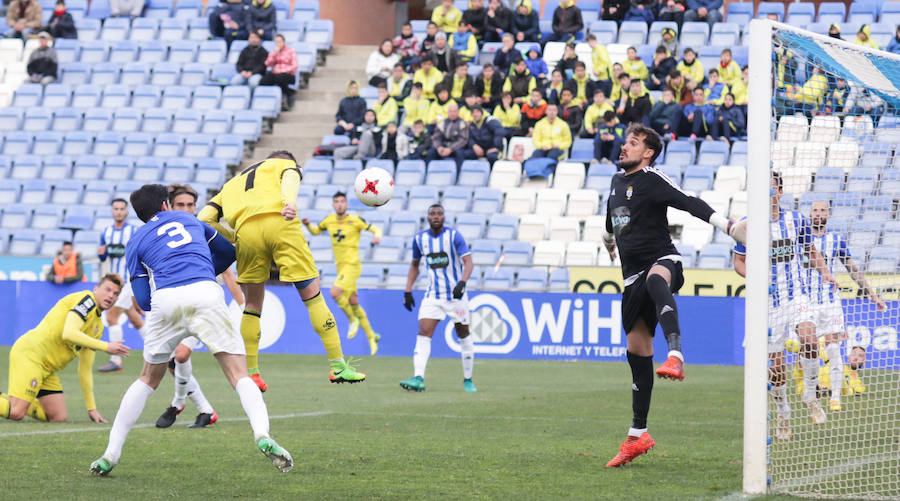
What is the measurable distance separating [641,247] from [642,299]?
0.33 meters

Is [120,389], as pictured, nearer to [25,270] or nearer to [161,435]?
[161,435]

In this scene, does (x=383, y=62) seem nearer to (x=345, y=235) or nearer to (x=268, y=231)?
(x=345, y=235)

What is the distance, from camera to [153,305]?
692 cm

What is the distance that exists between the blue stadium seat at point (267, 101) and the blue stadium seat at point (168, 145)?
1.76 meters

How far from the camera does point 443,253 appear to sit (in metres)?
14.4

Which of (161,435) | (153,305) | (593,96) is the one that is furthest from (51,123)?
(153,305)

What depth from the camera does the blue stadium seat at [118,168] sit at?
23.6 meters

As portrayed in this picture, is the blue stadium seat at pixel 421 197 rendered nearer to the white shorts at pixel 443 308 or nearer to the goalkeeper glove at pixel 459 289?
the white shorts at pixel 443 308

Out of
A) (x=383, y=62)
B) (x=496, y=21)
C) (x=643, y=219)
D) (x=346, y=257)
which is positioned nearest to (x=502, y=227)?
(x=346, y=257)

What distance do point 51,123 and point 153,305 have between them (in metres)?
19.6

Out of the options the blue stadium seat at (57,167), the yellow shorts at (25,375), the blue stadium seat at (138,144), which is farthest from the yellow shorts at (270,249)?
the blue stadium seat at (57,167)

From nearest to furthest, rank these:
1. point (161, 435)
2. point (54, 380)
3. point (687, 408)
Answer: point (161, 435) → point (54, 380) → point (687, 408)

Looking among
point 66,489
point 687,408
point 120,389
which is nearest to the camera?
point 66,489

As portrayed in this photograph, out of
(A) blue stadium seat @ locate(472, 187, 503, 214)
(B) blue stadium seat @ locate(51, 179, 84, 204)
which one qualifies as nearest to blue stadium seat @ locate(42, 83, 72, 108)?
(B) blue stadium seat @ locate(51, 179, 84, 204)
